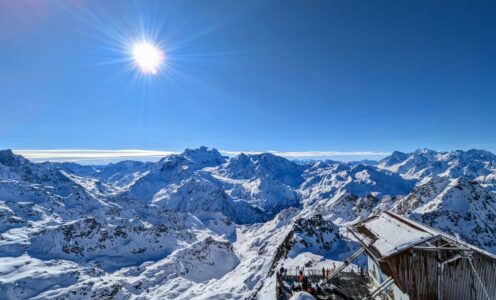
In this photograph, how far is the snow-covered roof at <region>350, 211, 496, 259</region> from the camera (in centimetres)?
1619

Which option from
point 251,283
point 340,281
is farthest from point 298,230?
point 340,281

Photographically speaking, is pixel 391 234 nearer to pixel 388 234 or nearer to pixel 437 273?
pixel 388 234

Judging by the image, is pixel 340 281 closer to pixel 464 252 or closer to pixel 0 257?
Answer: pixel 464 252

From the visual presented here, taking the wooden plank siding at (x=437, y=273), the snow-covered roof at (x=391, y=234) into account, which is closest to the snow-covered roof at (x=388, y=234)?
the snow-covered roof at (x=391, y=234)

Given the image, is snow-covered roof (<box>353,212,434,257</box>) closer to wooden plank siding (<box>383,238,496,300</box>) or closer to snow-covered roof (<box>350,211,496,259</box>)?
snow-covered roof (<box>350,211,496,259</box>)

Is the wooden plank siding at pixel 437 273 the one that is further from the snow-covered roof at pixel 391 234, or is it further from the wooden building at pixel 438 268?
the snow-covered roof at pixel 391 234

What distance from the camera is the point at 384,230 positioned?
1983 centimetres

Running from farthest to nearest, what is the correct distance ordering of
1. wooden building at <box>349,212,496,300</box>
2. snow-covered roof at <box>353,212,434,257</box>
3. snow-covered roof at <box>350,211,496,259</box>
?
snow-covered roof at <box>353,212,434,257</box> → snow-covered roof at <box>350,211,496,259</box> → wooden building at <box>349,212,496,300</box>

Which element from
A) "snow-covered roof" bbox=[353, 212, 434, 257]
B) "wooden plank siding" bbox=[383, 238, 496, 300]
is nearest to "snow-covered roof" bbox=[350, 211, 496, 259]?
"snow-covered roof" bbox=[353, 212, 434, 257]

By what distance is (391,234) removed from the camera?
61.0 ft

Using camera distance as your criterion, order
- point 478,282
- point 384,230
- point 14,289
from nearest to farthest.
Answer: point 478,282 < point 384,230 < point 14,289

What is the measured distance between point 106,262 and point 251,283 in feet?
508

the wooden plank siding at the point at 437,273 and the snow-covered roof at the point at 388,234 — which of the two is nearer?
the wooden plank siding at the point at 437,273

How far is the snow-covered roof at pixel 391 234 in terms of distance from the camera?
1619cm
